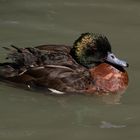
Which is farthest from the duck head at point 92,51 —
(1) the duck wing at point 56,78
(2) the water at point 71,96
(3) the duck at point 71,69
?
(2) the water at point 71,96

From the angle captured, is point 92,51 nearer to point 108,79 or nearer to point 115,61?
point 115,61

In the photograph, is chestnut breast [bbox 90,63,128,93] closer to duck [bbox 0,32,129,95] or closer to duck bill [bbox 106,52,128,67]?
duck [bbox 0,32,129,95]

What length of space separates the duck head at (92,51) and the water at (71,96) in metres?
0.50

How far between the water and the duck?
0.48 feet

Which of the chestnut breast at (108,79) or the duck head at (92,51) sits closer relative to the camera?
the chestnut breast at (108,79)

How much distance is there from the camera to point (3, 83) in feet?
31.3

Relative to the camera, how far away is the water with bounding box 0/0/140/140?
26.6 ft

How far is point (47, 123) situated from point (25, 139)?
1.84ft

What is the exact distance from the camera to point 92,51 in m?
9.65

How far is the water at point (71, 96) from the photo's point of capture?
8109 mm

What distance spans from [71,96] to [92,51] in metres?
0.79

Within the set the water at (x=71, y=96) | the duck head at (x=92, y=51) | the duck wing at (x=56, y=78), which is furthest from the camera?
the duck head at (x=92, y=51)

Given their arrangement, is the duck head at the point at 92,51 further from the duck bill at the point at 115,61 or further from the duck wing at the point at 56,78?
the duck wing at the point at 56,78

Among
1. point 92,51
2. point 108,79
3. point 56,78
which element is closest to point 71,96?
point 56,78
